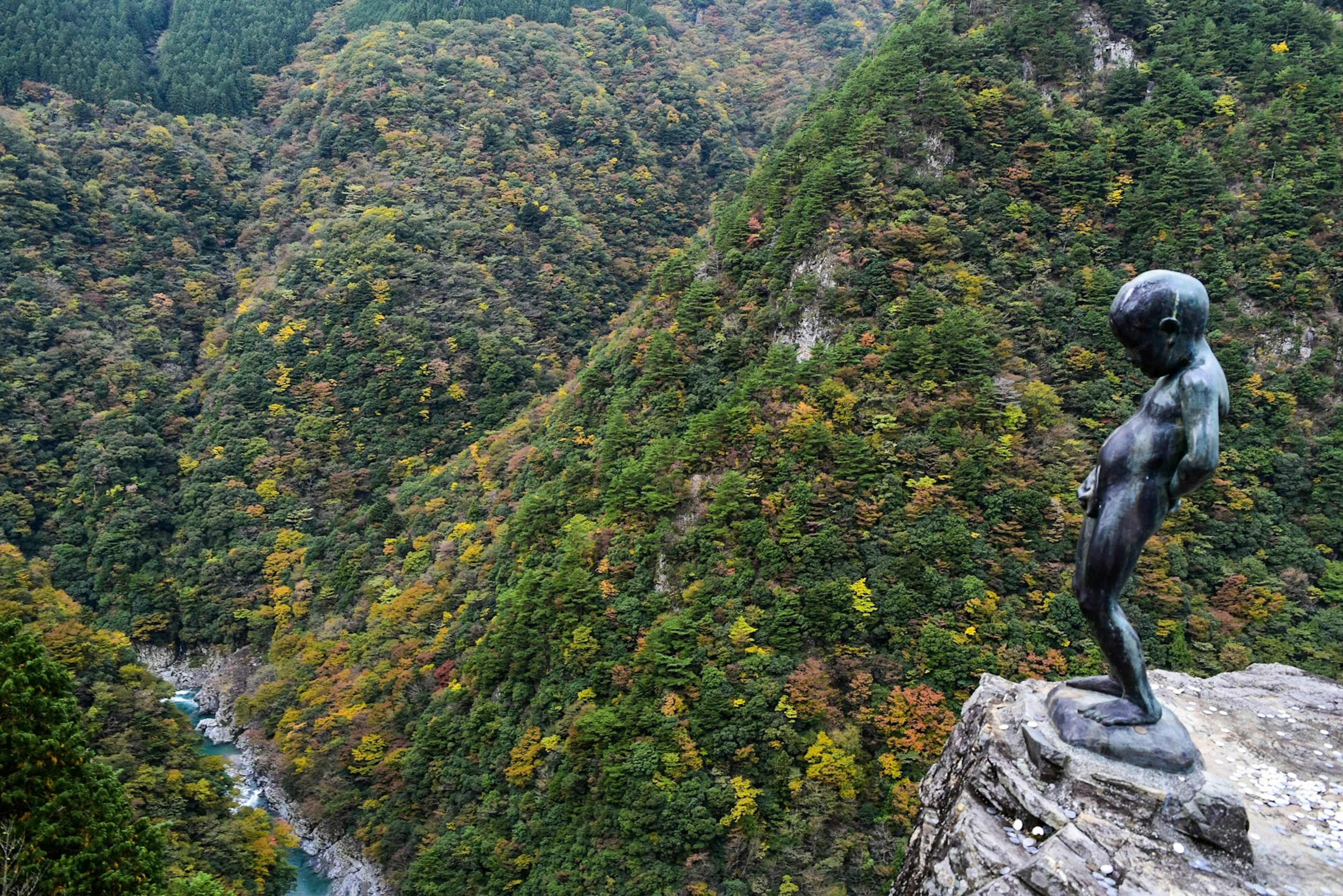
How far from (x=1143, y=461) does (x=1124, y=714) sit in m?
2.67

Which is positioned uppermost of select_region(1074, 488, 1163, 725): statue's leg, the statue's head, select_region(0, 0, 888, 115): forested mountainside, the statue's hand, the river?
select_region(0, 0, 888, 115): forested mountainside

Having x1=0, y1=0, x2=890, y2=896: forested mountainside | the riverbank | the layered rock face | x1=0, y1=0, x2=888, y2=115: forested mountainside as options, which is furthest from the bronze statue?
x1=0, y1=0, x2=888, y2=115: forested mountainside

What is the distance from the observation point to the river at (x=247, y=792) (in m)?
28.6

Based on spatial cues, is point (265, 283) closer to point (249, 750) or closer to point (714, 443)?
point (249, 750)

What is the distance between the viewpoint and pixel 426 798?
91.4 feet

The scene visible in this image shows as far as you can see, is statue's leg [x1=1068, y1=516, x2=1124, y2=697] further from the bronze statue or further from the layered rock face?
the layered rock face

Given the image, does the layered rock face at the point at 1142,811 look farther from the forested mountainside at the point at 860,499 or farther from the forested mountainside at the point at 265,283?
the forested mountainside at the point at 265,283

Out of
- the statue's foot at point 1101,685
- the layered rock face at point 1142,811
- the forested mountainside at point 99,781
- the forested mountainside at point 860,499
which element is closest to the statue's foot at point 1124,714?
the statue's foot at point 1101,685

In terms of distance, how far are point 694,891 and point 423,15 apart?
80.4m

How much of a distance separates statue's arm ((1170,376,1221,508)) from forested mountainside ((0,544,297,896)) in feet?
50.2

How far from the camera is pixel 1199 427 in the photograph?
6.93m

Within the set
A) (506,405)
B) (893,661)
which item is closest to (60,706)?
(893,661)

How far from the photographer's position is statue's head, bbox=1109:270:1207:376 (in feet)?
22.9

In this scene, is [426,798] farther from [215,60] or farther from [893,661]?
[215,60]
